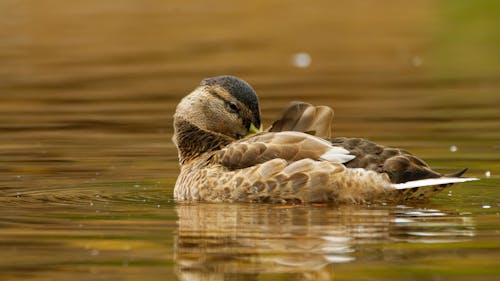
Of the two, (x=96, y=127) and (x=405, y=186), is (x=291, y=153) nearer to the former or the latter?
(x=405, y=186)

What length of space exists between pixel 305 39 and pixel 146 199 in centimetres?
1535

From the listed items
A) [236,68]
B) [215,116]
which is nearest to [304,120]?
[215,116]

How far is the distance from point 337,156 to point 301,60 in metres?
12.4

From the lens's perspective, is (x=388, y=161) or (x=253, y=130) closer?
(x=388, y=161)

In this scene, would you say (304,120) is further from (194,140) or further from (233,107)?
(194,140)

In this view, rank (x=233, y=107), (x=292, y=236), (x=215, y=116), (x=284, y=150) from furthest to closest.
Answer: (x=215, y=116)
(x=233, y=107)
(x=284, y=150)
(x=292, y=236)

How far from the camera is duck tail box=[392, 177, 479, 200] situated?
9383 millimetres

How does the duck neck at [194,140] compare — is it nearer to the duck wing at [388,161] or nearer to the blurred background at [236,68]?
the blurred background at [236,68]

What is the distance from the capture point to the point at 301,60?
22.0 metres

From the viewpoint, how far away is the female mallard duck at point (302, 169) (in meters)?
9.62

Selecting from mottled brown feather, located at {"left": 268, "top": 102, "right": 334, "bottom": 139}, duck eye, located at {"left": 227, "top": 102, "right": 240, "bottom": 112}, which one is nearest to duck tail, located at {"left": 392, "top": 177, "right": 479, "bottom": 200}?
mottled brown feather, located at {"left": 268, "top": 102, "right": 334, "bottom": 139}

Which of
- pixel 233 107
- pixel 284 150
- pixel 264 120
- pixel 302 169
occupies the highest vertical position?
pixel 264 120

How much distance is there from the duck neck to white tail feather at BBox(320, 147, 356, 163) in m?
1.25

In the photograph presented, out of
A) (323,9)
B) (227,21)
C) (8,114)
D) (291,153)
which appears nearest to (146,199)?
(291,153)
